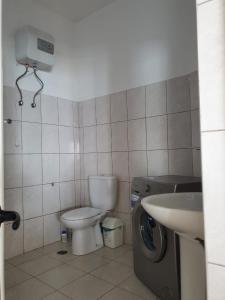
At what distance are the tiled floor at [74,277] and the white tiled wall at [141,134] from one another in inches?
18.5

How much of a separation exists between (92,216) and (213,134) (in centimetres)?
186

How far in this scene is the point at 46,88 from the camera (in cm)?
256

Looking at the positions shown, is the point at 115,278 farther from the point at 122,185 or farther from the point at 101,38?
the point at 101,38

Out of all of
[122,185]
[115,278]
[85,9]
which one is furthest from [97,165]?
[85,9]

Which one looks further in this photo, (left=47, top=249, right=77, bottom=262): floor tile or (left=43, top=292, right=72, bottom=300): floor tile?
(left=47, top=249, right=77, bottom=262): floor tile

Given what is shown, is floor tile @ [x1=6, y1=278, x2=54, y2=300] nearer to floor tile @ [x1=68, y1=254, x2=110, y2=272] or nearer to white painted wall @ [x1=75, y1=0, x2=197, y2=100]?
floor tile @ [x1=68, y1=254, x2=110, y2=272]

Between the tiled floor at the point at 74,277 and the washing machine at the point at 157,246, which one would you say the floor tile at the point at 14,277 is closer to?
the tiled floor at the point at 74,277

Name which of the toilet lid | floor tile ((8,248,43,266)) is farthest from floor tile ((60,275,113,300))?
floor tile ((8,248,43,266))

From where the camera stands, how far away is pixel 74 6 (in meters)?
2.58

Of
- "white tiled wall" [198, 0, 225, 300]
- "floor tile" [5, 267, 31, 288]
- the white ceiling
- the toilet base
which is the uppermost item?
the white ceiling

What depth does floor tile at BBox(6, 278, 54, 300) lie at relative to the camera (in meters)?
1.57

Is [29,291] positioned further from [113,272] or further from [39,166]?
[39,166]

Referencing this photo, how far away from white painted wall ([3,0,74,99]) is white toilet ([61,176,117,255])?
3.87 feet

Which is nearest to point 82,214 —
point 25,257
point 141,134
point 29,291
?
point 25,257
